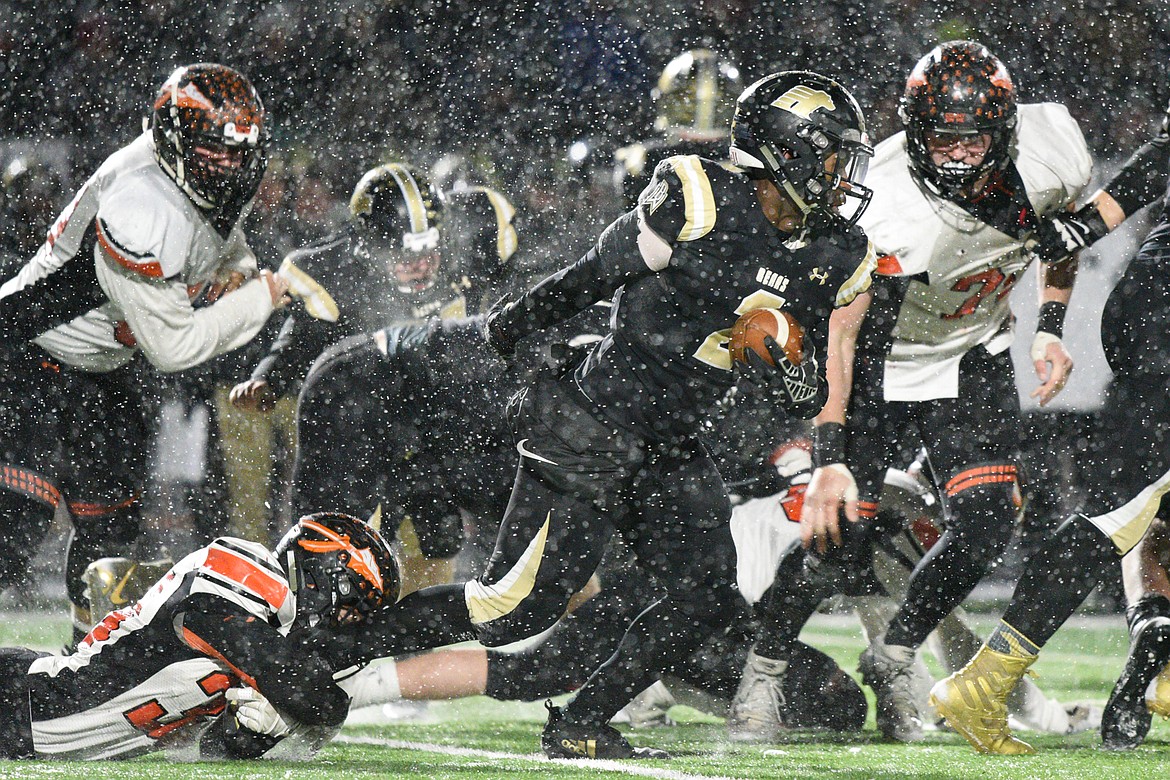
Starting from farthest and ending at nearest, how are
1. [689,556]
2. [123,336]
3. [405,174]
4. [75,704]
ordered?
1. [405,174]
2. [123,336]
3. [689,556]
4. [75,704]

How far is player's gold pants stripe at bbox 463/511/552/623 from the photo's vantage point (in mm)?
2836

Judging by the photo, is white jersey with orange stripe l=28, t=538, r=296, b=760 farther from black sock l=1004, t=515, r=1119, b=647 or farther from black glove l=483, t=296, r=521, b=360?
black sock l=1004, t=515, r=1119, b=647

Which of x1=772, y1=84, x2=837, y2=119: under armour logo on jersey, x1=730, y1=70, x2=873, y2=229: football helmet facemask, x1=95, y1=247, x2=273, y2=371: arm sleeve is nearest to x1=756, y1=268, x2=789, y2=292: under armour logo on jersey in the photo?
x1=730, y1=70, x2=873, y2=229: football helmet facemask

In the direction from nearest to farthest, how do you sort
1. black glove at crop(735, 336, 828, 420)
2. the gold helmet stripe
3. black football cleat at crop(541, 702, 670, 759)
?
black glove at crop(735, 336, 828, 420) < black football cleat at crop(541, 702, 670, 759) < the gold helmet stripe

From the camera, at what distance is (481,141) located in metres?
8.30

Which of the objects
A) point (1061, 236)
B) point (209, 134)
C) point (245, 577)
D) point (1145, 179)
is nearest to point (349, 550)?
point (245, 577)

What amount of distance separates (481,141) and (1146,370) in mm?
5608

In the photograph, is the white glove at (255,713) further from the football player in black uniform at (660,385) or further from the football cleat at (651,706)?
the football cleat at (651,706)

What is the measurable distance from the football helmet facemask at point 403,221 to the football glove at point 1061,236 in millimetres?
1833

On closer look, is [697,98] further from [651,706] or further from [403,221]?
[651,706]

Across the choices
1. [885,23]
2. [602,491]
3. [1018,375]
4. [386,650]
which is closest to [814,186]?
[602,491]

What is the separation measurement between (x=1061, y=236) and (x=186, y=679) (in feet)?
7.41

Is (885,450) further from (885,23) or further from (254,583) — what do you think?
(885,23)

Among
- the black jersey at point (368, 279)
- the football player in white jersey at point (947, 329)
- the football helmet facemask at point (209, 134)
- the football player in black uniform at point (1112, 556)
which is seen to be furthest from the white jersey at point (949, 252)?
the football helmet facemask at point (209, 134)
